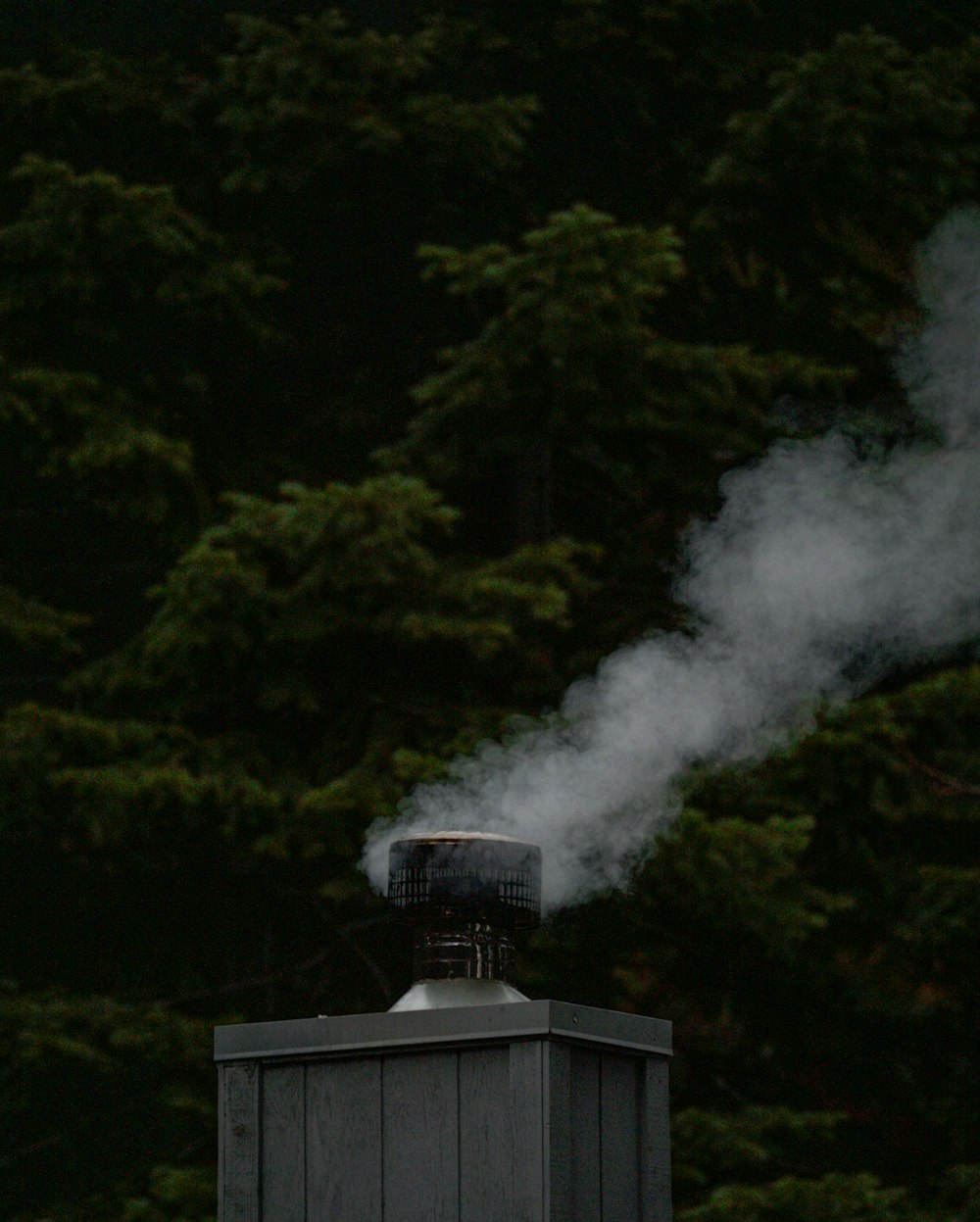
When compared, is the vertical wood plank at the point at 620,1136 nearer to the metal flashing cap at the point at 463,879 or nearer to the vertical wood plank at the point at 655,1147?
the vertical wood plank at the point at 655,1147

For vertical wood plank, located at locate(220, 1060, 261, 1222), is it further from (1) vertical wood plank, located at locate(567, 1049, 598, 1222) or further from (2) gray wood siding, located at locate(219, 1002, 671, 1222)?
(1) vertical wood plank, located at locate(567, 1049, 598, 1222)

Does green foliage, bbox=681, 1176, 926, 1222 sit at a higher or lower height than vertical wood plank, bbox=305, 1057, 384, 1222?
lower

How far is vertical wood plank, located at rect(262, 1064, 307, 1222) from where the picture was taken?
3479 millimetres

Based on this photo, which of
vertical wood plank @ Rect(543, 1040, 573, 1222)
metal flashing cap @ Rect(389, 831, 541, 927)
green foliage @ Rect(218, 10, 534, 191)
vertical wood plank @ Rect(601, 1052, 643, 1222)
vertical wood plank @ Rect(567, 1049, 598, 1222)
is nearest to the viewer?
vertical wood plank @ Rect(543, 1040, 573, 1222)

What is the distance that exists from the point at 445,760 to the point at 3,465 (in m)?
3.11

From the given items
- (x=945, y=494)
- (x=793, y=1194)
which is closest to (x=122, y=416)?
(x=945, y=494)

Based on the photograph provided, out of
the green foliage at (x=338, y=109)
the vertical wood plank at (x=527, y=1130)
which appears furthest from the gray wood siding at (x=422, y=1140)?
the green foliage at (x=338, y=109)

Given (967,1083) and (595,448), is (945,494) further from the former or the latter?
(967,1083)

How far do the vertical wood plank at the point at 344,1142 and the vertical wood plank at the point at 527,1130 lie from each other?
0.26m

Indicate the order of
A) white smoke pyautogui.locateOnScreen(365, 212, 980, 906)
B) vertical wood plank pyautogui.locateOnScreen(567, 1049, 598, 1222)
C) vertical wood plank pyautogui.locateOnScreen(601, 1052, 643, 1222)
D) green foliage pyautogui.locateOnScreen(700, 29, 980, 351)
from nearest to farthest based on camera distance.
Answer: vertical wood plank pyautogui.locateOnScreen(567, 1049, 598, 1222)
vertical wood plank pyautogui.locateOnScreen(601, 1052, 643, 1222)
white smoke pyautogui.locateOnScreen(365, 212, 980, 906)
green foliage pyautogui.locateOnScreen(700, 29, 980, 351)

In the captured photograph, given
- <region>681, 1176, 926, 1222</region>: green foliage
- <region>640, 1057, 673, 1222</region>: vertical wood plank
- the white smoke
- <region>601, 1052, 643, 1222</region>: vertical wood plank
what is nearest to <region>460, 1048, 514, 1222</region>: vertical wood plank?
→ <region>601, 1052, 643, 1222</region>: vertical wood plank

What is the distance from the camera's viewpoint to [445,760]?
24.5 feet

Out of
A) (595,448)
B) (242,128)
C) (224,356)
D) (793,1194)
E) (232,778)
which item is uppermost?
(242,128)

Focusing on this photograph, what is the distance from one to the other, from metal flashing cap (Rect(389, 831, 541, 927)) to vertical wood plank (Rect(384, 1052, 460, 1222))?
0.35 metres
